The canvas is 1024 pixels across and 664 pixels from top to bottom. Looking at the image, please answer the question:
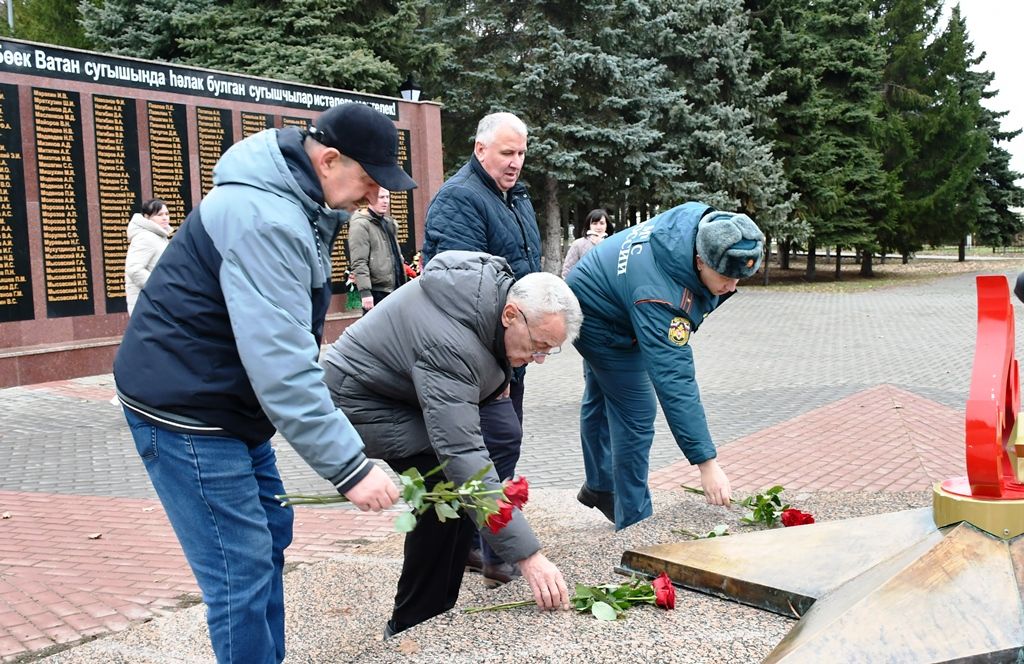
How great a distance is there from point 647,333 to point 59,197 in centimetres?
781

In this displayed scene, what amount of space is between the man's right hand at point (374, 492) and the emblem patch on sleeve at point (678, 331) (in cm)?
152

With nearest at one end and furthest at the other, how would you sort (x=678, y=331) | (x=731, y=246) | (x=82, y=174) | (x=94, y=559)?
1. (x=731, y=246)
2. (x=678, y=331)
3. (x=94, y=559)
4. (x=82, y=174)

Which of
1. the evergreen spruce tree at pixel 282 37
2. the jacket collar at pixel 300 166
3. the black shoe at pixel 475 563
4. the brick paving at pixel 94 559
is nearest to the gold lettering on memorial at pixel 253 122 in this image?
the evergreen spruce tree at pixel 282 37

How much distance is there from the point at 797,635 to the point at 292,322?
1.52 m

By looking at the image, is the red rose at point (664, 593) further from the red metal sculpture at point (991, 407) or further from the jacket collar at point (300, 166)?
the jacket collar at point (300, 166)

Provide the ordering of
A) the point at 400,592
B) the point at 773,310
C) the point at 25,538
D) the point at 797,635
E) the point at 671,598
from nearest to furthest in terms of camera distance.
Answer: the point at 797,635, the point at 671,598, the point at 400,592, the point at 25,538, the point at 773,310

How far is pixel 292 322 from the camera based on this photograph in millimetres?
2250

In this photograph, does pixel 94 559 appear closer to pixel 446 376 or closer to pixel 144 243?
pixel 446 376

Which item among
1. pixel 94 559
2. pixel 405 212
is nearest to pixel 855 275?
pixel 405 212

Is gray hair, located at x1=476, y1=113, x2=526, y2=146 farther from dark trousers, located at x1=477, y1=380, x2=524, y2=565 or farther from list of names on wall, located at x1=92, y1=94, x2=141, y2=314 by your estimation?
list of names on wall, located at x1=92, y1=94, x2=141, y2=314

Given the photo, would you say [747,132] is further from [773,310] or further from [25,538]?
[25,538]

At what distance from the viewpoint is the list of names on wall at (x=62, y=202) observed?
30.9ft

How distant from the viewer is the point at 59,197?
31.4 ft

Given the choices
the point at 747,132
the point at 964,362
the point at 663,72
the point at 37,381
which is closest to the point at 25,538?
the point at 37,381
